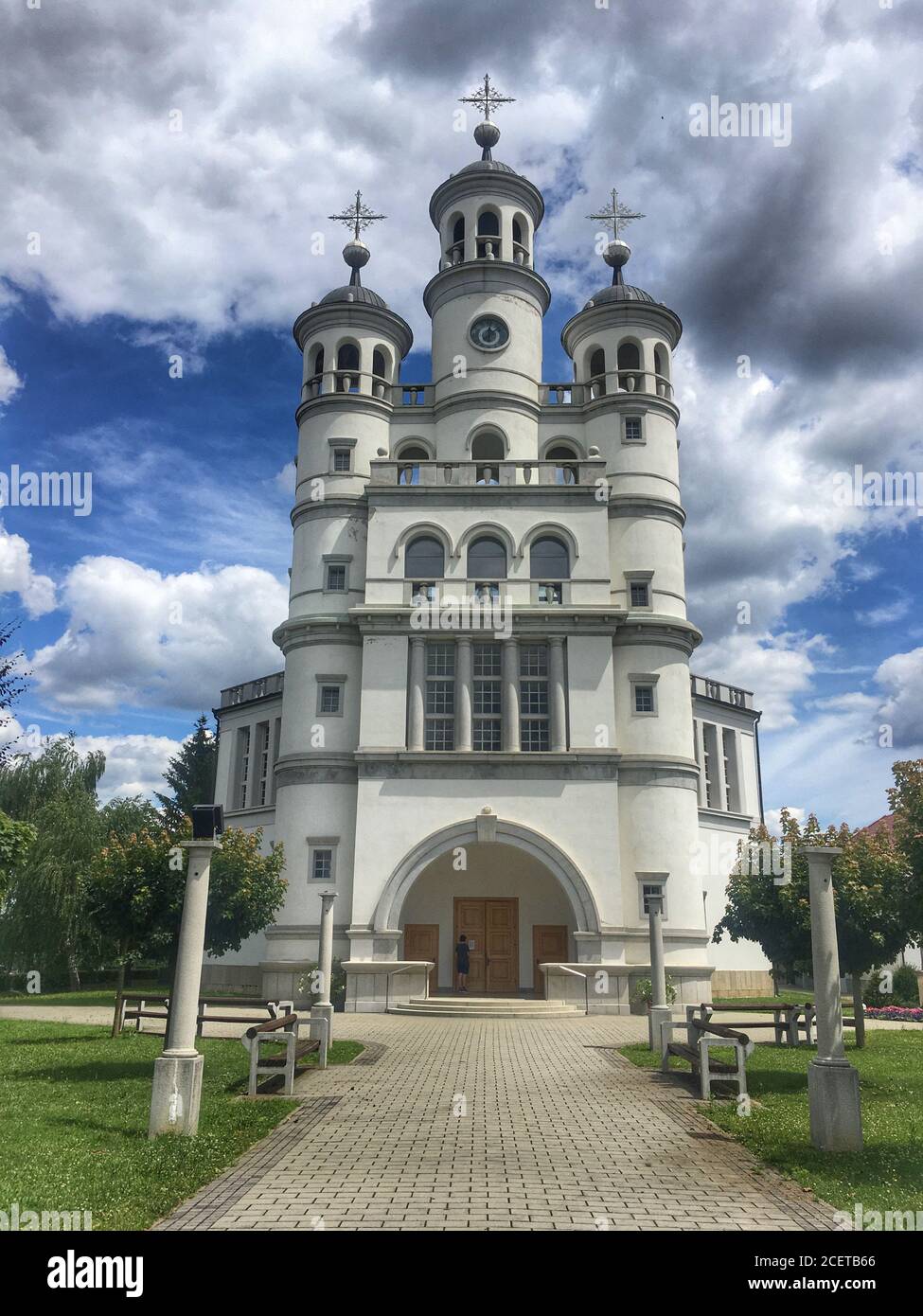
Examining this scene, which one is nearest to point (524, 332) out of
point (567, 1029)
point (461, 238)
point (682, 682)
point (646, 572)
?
point (461, 238)

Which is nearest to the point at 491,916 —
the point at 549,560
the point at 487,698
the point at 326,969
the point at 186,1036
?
the point at 487,698

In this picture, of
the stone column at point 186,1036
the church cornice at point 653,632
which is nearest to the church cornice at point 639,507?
the church cornice at point 653,632

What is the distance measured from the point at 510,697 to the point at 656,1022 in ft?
46.6

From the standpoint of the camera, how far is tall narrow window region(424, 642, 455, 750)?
32312 mm

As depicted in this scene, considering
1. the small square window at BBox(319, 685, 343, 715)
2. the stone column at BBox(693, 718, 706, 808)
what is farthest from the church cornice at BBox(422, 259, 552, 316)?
the stone column at BBox(693, 718, 706, 808)

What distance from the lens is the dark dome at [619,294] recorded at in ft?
126

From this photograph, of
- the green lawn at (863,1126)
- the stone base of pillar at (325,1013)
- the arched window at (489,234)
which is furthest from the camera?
the arched window at (489,234)

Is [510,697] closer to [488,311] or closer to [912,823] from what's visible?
[488,311]

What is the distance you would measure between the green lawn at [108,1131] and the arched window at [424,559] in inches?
693

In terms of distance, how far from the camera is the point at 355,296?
3881cm

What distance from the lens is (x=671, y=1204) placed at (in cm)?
865

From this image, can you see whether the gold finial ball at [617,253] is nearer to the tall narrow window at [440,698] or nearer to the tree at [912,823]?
Answer: the tall narrow window at [440,698]
